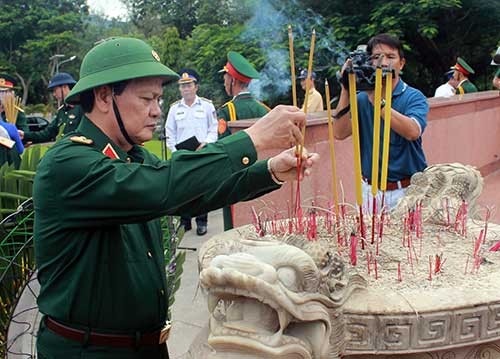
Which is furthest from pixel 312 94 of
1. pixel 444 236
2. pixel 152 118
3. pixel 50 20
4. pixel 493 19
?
pixel 50 20

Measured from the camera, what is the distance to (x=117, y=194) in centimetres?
130

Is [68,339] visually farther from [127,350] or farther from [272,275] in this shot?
[272,275]

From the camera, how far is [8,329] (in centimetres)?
251

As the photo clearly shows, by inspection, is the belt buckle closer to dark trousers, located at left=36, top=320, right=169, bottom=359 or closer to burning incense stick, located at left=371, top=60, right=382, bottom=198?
dark trousers, located at left=36, top=320, right=169, bottom=359

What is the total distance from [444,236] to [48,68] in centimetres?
2696

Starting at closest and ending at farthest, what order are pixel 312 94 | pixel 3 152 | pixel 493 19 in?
pixel 3 152 → pixel 312 94 → pixel 493 19

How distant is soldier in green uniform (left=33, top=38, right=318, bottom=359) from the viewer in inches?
52.5

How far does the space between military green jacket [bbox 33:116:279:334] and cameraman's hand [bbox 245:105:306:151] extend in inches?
1.3

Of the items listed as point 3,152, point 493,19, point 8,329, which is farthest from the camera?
point 493,19

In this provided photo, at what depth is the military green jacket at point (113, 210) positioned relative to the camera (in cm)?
132

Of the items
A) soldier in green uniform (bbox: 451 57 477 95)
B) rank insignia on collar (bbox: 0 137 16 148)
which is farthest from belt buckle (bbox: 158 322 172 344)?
soldier in green uniform (bbox: 451 57 477 95)

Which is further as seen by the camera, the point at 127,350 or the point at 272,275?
the point at 127,350

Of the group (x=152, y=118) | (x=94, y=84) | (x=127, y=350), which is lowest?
(x=127, y=350)

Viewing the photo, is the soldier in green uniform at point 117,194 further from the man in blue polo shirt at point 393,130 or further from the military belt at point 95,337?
the man in blue polo shirt at point 393,130
